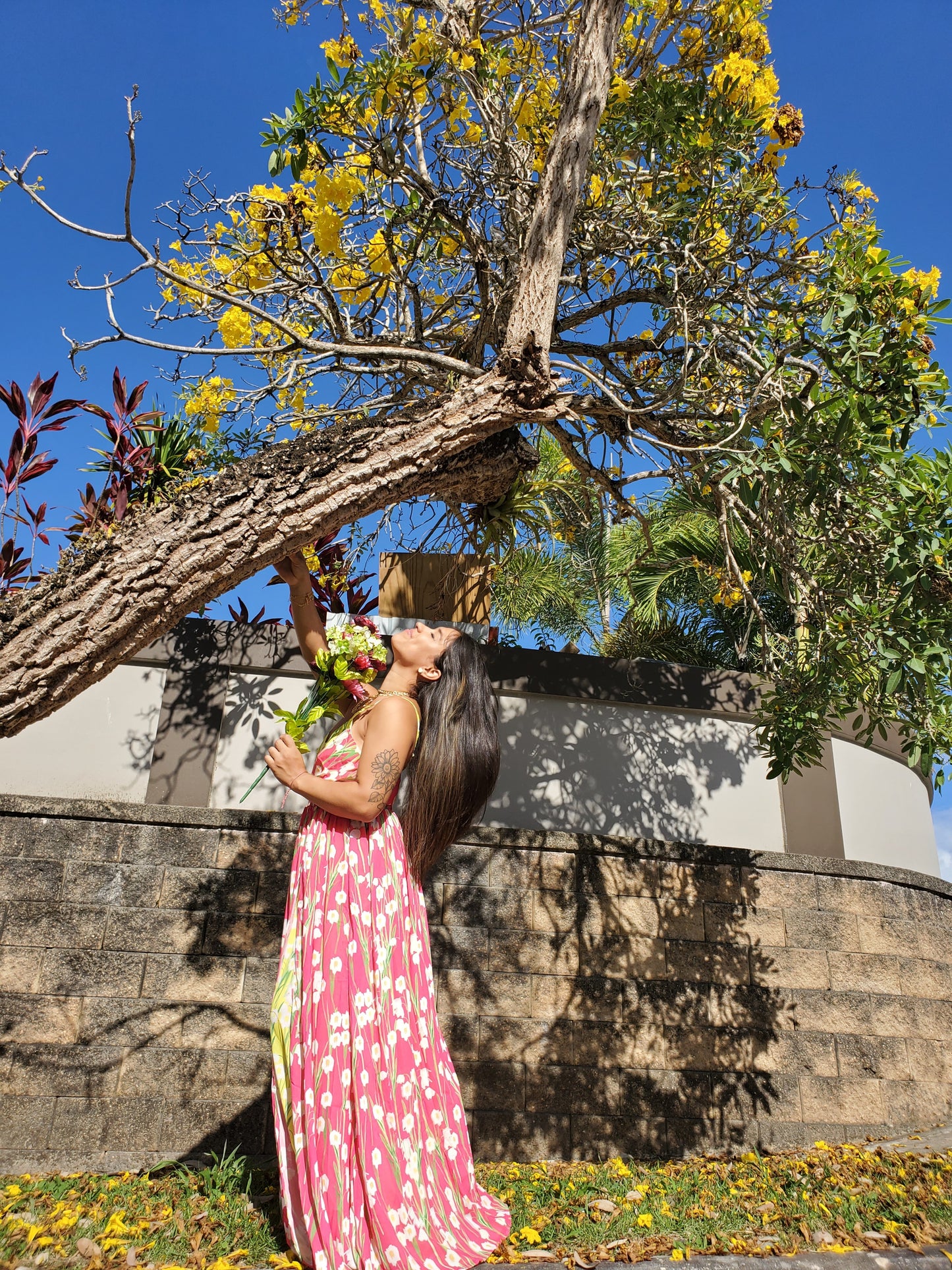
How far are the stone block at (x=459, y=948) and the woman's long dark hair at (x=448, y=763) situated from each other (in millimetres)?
1077

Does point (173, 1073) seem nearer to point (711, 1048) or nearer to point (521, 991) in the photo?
point (521, 991)

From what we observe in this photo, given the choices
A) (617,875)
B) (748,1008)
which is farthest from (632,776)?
(748,1008)

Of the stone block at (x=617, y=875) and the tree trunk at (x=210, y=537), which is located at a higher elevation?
the tree trunk at (x=210, y=537)

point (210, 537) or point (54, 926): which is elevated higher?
point (210, 537)

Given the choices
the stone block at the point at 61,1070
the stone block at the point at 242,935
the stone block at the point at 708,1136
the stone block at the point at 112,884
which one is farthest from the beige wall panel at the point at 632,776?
the stone block at the point at 61,1070

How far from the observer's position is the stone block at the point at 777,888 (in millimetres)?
3951

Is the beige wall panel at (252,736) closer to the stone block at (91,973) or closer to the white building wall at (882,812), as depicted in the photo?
the stone block at (91,973)

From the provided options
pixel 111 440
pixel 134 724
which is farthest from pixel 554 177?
pixel 134 724

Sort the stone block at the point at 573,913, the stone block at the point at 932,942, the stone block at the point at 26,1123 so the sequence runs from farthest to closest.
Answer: the stone block at the point at 932,942 → the stone block at the point at 573,913 → the stone block at the point at 26,1123

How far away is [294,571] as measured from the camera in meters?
2.65

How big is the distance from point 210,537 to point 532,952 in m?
2.44

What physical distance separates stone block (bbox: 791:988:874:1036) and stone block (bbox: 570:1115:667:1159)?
857mm

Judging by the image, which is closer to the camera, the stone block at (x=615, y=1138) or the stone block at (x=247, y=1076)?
the stone block at (x=247, y=1076)

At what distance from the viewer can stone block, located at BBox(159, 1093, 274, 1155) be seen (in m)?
3.15
